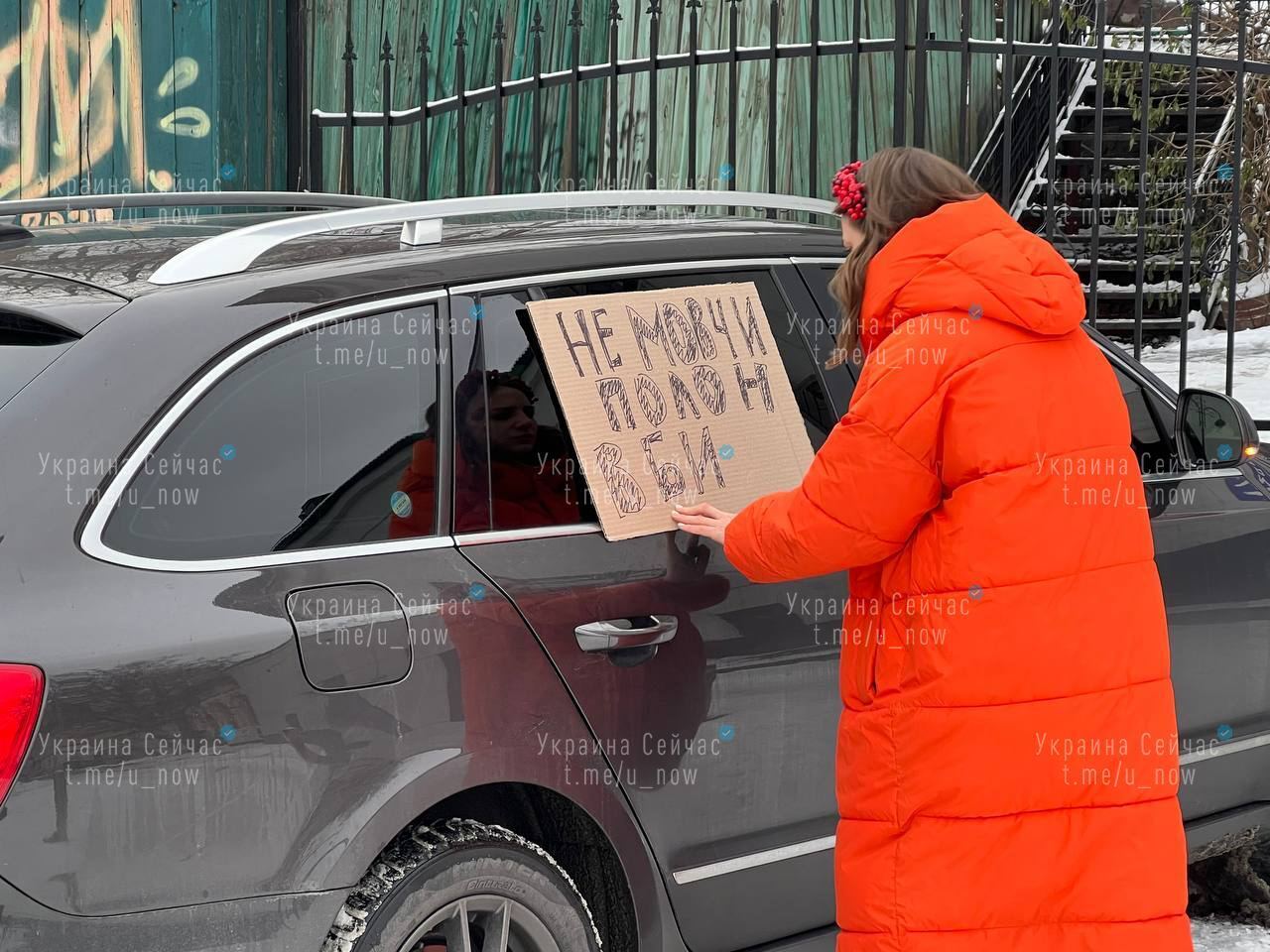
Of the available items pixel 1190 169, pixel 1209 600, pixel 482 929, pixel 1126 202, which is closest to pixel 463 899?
pixel 482 929

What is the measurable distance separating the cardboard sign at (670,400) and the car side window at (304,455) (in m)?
0.33

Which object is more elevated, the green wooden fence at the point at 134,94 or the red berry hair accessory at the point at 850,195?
the green wooden fence at the point at 134,94

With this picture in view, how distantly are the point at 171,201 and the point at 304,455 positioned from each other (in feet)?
4.33

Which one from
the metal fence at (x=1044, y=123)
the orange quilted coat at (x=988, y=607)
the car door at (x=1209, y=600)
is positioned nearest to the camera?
the orange quilted coat at (x=988, y=607)

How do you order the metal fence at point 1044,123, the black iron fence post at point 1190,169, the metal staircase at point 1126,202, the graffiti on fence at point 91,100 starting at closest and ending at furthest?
1. the black iron fence post at point 1190,169
2. the metal fence at point 1044,123
3. the graffiti on fence at point 91,100
4. the metal staircase at point 1126,202

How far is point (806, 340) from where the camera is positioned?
3340 millimetres

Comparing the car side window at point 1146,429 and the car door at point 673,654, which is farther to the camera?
the car side window at point 1146,429

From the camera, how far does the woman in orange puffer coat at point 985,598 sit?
2627 mm

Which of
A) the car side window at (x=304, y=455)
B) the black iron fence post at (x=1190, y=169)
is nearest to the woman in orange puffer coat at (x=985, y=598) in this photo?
the car side window at (x=304, y=455)

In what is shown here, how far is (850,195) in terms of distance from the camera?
286 centimetres

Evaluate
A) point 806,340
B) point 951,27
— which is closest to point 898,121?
point 806,340

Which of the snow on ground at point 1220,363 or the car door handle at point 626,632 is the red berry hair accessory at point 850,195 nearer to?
the car door handle at point 626,632

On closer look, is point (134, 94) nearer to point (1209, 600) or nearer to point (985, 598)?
point (1209, 600)

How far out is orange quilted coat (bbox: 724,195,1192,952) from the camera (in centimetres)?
262
